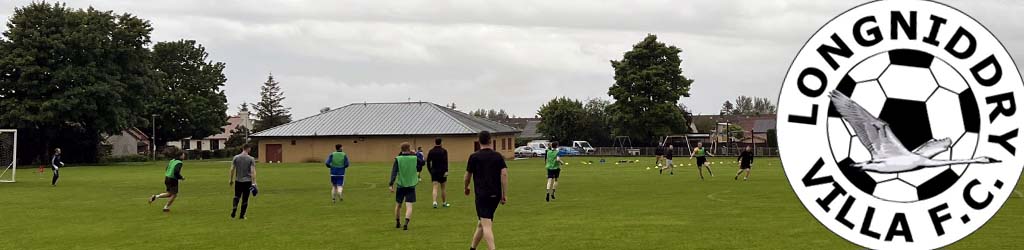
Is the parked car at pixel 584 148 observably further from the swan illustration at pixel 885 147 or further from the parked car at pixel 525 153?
the swan illustration at pixel 885 147

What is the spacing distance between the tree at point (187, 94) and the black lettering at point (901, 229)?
110 m

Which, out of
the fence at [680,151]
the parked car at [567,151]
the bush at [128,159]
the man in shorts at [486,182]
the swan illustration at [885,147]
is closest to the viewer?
the swan illustration at [885,147]

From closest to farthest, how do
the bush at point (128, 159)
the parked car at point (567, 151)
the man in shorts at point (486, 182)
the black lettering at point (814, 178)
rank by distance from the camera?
the black lettering at point (814, 178) → the man in shorts at point (486, 182) → the bush at point (128, 159) → the parked car at point (567, 151)

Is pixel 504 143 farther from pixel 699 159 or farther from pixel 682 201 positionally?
pixel 682 201

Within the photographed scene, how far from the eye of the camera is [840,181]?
325 cm

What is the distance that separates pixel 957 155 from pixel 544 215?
1921cm

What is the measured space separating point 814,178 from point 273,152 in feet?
307

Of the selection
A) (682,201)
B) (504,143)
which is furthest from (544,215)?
(504,143)

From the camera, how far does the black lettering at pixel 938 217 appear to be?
3238mm

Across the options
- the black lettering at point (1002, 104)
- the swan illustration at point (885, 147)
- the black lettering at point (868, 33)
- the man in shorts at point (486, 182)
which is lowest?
the man in shorts at point (486, 182)

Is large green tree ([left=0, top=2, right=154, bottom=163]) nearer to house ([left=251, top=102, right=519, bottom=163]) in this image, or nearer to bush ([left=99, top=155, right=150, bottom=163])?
bush ([left=99, top=155, right=150, bottom=163])

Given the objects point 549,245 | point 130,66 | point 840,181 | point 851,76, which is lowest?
point 549,245

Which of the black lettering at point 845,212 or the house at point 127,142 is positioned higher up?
the house at point 127,142

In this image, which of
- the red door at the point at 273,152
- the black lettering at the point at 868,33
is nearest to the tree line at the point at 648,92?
the red door at the point at 273,152
